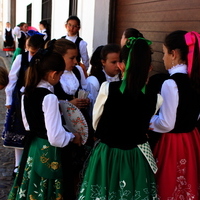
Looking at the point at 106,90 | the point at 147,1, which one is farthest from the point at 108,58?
the point at 147,1

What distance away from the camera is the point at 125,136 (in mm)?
2145

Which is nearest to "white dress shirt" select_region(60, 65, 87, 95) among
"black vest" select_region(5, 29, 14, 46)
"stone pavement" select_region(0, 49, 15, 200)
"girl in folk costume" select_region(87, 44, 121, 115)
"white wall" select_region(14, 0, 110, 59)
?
"girl in folk costume" select_region(87, 44, 121, 115)

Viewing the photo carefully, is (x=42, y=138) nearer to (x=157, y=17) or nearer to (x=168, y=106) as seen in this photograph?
(x=168, y=106)

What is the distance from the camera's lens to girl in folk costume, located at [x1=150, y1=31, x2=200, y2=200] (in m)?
2.30

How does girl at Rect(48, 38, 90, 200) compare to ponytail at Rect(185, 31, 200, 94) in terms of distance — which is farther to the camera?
girl at Rect(48, 38, 90, 200)

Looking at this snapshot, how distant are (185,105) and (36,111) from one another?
105cm

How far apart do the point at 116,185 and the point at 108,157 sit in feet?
0.61

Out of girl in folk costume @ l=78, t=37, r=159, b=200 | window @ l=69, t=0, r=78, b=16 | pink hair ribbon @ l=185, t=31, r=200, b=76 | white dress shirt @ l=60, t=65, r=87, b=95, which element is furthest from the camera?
window @ l=69, t=0, r=78, b=16

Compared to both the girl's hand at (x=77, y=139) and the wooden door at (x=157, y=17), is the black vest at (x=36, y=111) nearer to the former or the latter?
the girl's hand at (x=77, y=139)

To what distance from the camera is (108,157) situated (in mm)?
2166

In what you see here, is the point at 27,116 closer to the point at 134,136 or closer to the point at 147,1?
the point at 134,136

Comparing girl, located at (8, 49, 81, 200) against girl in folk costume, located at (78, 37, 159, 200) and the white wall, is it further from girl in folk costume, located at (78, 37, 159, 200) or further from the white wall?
the white wall

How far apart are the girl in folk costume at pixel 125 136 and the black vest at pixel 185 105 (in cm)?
29

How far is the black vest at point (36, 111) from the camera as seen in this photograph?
2234 millimetres
